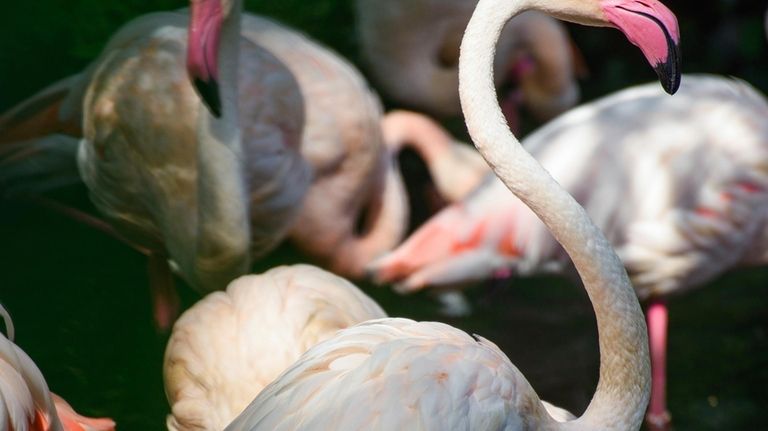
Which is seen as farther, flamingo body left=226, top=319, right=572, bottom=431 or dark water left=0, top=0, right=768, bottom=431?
dark water left=0, top=0, right=768, bottom=431

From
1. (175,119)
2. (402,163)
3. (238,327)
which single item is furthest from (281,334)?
(402,163)

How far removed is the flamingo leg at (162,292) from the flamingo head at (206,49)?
1134 mm

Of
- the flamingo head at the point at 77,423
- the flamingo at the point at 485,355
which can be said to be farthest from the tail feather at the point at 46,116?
the flamingo at the point at 485,355

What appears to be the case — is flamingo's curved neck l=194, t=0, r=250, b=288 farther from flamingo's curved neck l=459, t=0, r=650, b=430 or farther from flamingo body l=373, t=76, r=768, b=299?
flamingo's curved neck l=459, t=0, r=650, b=430

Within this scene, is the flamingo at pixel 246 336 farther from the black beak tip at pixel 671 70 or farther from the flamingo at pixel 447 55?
the flamingo at pixel 447 55

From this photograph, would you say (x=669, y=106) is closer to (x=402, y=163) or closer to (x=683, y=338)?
(x=683, y=338)

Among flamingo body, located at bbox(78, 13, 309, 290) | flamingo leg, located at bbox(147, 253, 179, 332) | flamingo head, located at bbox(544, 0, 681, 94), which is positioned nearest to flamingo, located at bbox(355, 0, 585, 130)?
flamingo body, located at bbox(78, 13, 309, 290)

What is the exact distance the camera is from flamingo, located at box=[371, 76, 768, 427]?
156 inches

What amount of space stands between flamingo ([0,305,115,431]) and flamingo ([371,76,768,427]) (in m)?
1.91

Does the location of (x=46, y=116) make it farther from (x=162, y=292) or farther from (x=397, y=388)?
(x=397, y=388)

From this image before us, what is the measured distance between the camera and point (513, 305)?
16.8 feet

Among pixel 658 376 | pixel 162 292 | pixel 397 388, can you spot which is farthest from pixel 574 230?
pixel 162 292

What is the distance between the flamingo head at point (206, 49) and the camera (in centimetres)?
316

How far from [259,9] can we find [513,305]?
1.84 meters
